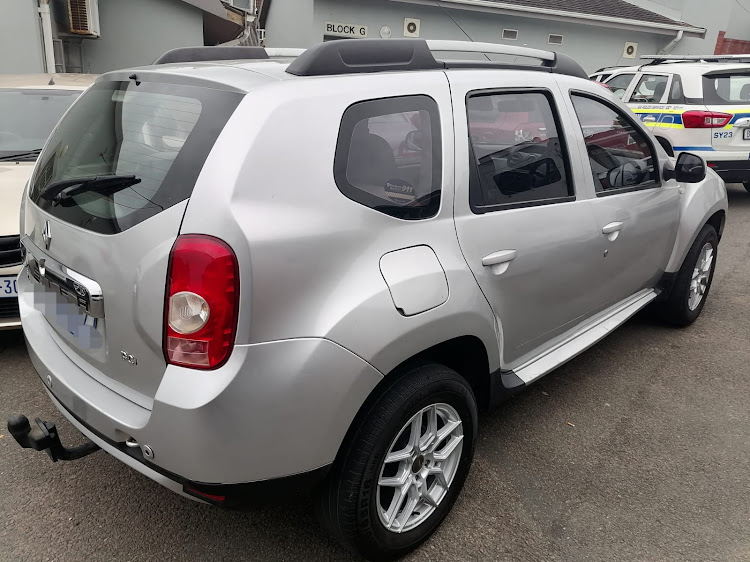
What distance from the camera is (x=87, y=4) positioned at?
32.5ft

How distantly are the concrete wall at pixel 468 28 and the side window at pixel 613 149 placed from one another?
15227 mm

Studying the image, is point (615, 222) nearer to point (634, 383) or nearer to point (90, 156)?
point (634, 383)

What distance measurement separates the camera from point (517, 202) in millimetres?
2512

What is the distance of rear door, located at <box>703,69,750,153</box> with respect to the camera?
25.1 feet

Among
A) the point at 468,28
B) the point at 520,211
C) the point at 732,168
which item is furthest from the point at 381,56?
the point at 468,28

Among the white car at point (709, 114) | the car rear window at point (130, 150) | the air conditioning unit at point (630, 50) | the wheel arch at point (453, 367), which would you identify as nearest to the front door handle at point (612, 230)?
the wheel arch at point (453, 367)

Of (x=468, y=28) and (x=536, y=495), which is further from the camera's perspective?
(x=468, y=28)

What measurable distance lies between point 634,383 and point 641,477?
3.17ft

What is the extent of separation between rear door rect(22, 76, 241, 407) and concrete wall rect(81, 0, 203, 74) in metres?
11.2

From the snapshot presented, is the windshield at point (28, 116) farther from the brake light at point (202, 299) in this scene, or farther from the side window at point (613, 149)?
the side window at point (613, 149)

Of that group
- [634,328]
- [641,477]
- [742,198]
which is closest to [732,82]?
[742,198]

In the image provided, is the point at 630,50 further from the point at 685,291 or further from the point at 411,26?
the point at 685,291

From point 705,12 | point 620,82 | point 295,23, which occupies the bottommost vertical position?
point 620,82

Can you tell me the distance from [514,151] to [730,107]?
21.8 ft
